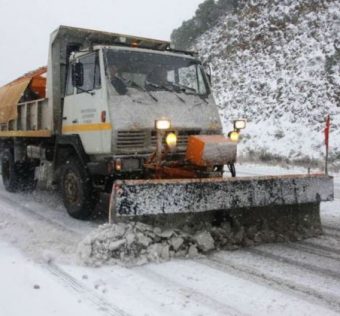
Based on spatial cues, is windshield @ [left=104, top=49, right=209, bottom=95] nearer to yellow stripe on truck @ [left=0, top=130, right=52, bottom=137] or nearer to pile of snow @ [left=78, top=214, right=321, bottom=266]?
yellow stripe on truck @ [left=0, top=130, right=52, bottom=137]

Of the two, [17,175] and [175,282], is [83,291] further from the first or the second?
[17,175]

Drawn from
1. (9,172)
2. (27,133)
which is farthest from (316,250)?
(9,172)

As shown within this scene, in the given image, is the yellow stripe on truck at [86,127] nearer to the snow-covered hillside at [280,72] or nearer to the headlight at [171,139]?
the headlight at [171,139]

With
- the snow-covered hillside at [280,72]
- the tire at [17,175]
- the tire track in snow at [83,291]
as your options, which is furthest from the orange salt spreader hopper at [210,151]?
the snow-covered hillside at [280,72]

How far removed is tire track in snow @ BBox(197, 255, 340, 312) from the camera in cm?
404

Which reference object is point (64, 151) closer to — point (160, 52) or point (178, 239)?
point (160, 52)

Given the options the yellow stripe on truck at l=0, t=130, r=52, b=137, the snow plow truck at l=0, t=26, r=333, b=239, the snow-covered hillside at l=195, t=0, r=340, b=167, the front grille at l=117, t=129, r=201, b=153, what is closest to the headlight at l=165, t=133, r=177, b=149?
the snow plow truck at l=0, t=26, r=333, b=239

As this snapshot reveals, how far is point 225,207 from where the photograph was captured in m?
5.52

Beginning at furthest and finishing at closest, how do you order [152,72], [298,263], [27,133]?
[27,133]
[152,72]
[298,263]

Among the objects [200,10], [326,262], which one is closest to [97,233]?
[326,262]

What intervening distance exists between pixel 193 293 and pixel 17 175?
6566 mm

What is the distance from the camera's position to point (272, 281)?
449cm

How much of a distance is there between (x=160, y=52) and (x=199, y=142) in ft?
5.99

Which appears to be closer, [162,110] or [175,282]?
[175,282]
